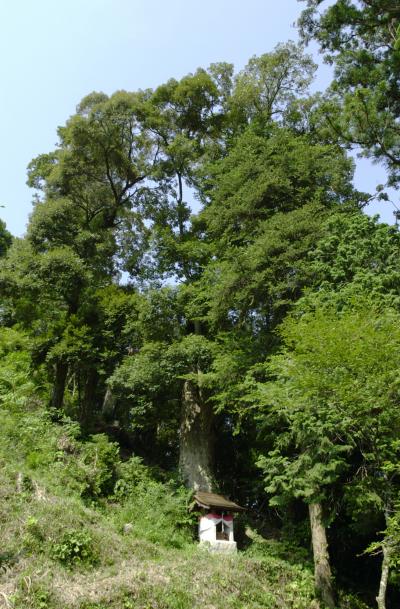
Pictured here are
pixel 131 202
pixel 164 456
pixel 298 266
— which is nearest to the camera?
pixel 298 266

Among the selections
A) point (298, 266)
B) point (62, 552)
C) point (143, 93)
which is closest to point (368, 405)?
point (298, 266)

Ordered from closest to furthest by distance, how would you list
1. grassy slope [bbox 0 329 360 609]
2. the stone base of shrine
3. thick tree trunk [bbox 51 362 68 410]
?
grassy slope [bbox 0 329 360 609]
the stone base of shrine
thick tree trunk [bbox 51 362 68 410]

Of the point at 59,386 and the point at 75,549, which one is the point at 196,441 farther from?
the point at 75,549

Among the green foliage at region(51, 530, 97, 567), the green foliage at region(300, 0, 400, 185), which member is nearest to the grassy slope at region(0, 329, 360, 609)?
the green foliage at region(51, 530, 97, 567)

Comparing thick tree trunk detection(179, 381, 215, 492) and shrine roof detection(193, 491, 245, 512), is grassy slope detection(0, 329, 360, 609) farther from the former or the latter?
thick tree trunk detection(179, 381, 215, 492)

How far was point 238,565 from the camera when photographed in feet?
30.7

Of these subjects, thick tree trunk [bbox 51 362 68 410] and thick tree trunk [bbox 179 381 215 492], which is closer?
thick tree trunk [bbox 179 381 215 492]

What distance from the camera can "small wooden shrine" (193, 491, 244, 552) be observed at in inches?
440

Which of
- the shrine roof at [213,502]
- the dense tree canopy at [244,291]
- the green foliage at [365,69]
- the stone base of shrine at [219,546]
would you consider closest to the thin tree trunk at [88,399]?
the dense tree canopy at [244,291]

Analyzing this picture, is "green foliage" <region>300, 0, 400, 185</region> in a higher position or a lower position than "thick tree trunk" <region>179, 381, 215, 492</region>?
higher

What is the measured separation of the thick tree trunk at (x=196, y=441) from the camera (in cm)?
1379

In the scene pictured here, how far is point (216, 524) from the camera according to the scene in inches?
453

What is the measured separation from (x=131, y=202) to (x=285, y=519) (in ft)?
45.4

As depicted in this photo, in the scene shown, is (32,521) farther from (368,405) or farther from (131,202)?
(131,202)
